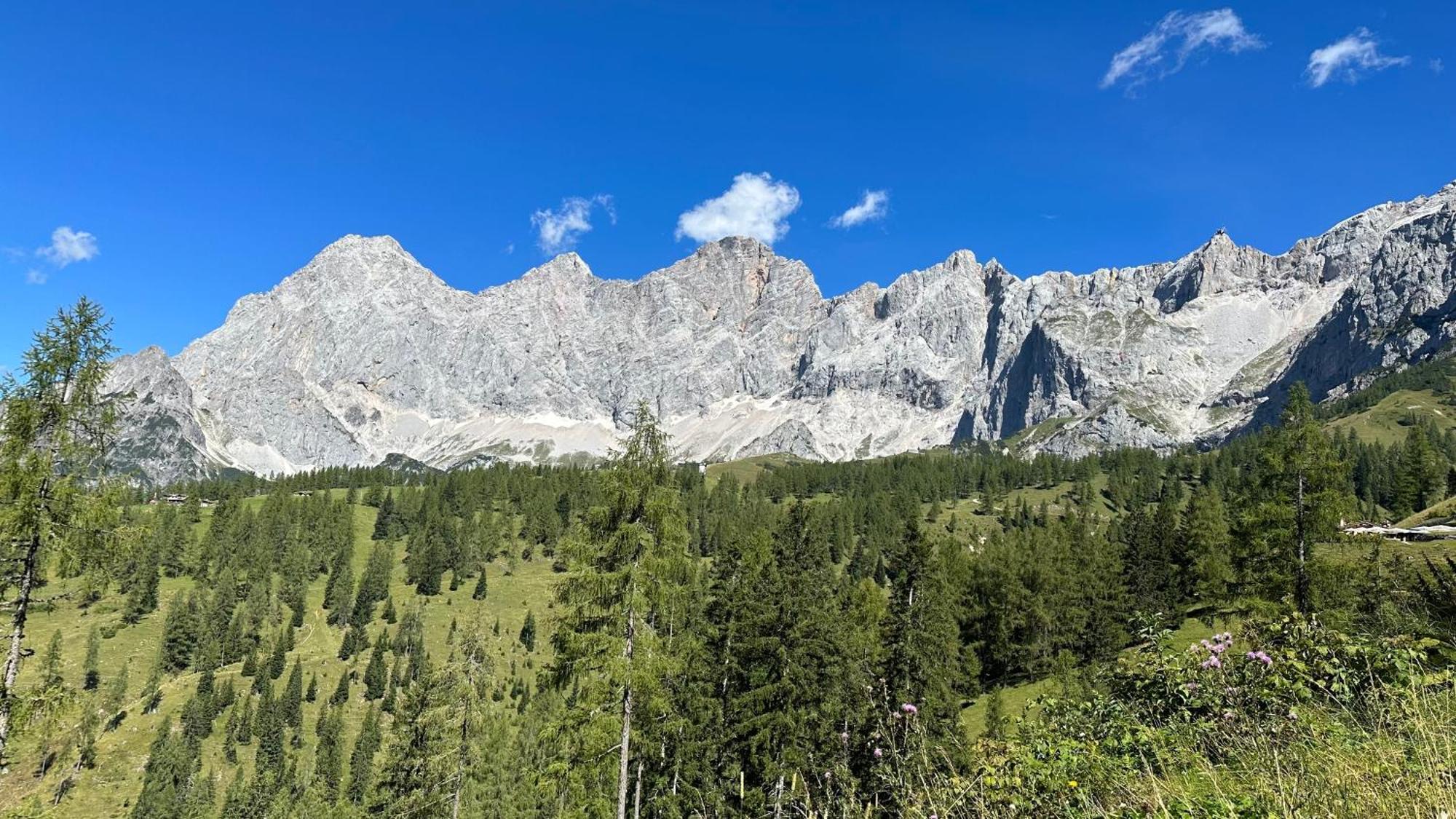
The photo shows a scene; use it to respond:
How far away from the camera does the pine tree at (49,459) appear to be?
58.1 ft

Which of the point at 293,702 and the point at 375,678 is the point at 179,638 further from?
the point at 375,678

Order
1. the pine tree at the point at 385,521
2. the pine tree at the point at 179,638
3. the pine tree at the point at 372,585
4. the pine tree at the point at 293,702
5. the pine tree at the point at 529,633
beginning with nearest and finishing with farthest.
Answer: the pine tree at the point at 293,702 → the pine tree at the point at 179,638 → the pine tree at the point at 529,633 → the pine tree at the point at 372,585 → the pine tree at the point at 385,521

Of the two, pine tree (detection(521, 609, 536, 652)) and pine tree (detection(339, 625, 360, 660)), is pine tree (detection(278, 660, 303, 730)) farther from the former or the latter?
pine tree (detection(521, 609, 536, 652))

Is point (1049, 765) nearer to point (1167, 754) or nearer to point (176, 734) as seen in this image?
point (1167, 754)

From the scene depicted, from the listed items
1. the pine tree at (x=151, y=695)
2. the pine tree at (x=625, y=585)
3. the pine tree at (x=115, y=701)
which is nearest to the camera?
the pine tree at (x=625, y=585)

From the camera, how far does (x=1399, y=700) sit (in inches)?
283

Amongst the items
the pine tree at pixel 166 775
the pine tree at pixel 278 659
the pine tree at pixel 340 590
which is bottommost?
the pine tree at pixel 166 775

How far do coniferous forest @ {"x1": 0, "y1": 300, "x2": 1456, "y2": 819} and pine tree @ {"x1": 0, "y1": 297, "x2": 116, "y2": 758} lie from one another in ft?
0.24

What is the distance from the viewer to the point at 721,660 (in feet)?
128

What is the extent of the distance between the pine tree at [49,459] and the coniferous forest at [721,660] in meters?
0.07

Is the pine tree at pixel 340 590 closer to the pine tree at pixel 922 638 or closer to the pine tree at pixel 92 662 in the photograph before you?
the pine tree at pixel 92 662

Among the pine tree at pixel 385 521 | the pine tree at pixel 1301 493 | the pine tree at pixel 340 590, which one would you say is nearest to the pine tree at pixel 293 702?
the pine tree at pixel 340 590

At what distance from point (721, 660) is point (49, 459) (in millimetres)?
29084

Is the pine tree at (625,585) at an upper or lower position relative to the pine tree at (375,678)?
upper
